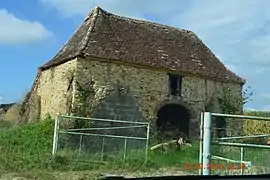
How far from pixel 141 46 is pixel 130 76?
7.44 feet

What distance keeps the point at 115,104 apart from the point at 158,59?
3.40 m

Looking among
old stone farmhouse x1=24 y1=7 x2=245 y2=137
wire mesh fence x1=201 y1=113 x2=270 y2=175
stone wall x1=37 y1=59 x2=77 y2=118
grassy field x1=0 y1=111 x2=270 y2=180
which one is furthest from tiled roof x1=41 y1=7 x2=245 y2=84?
wire mesh fence x1=201 y1=113 x2=270 y2=175

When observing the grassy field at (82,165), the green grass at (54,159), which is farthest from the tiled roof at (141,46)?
the grassy field at (82,165)

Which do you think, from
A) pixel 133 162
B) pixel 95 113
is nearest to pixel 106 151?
pixel 133 162

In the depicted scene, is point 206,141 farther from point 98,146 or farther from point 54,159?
point 98,146

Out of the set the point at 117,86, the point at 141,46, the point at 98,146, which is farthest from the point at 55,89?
the point at 98,146

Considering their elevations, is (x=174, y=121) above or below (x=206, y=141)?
above

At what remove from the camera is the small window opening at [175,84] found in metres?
25.9

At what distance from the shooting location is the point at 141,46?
26234 millimetres

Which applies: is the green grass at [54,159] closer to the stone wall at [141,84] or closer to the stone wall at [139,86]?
the stone wall at [139,86]

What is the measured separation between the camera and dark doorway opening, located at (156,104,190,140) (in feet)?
83.9

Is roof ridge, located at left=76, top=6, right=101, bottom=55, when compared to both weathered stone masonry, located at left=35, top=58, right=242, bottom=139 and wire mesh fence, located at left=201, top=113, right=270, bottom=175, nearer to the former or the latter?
weathered stone masonry, located at left=35, top=58, right=242, bottom=139

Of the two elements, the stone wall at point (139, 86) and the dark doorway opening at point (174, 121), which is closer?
the stone wall at point (139, 86)

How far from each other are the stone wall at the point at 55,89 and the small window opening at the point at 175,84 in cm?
527
